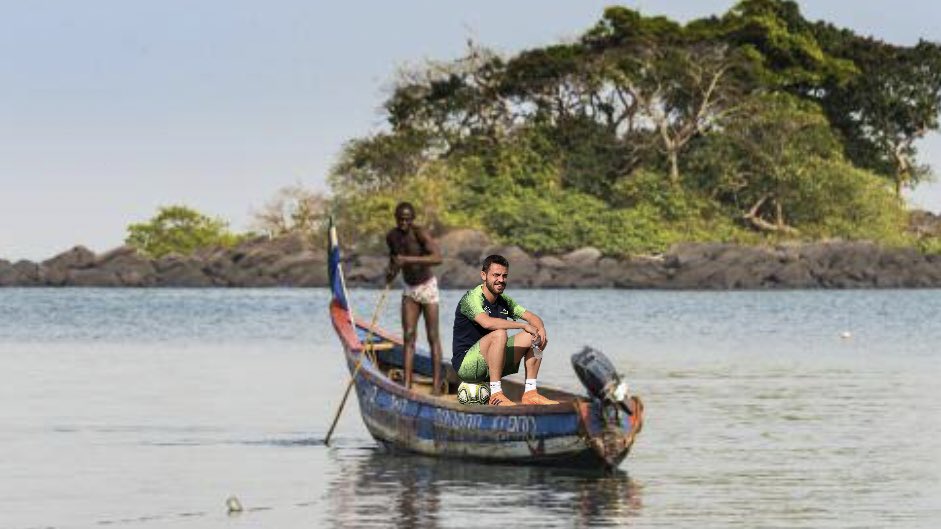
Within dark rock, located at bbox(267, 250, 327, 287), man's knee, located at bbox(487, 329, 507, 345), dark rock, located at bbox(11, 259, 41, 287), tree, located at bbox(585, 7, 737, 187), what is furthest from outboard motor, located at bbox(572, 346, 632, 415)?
dark rock, located at bbox(11, 259, 41, 287)

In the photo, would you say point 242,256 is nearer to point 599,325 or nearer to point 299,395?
point 599,325

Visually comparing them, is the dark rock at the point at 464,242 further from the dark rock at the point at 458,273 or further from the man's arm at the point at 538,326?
the man's arm at the point at 538,326

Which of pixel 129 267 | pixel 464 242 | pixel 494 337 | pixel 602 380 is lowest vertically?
pixel 602 380

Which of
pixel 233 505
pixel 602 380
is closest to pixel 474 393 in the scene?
pixel 602 380

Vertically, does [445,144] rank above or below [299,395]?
above

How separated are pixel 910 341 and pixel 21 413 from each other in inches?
919

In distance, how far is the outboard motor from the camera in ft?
58.0

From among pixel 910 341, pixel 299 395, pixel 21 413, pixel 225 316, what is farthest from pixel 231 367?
pixel 225 316

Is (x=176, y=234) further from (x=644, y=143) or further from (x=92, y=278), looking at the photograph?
(x=644, y=143)

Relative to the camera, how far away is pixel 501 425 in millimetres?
18562

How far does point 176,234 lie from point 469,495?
75.8 metres

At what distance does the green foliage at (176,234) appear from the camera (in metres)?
92.0

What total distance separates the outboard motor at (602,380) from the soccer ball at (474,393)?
1401 millimetres

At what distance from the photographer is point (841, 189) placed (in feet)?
250
